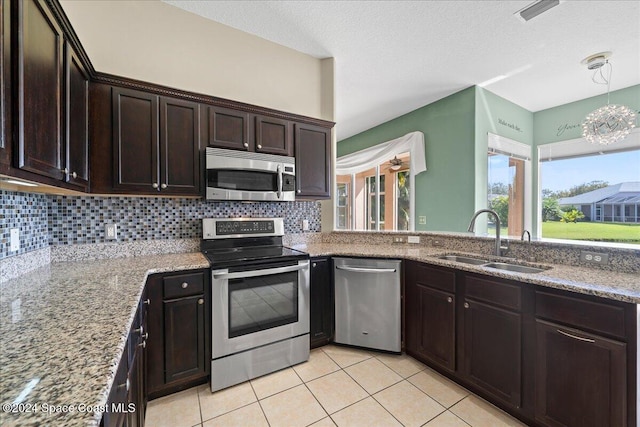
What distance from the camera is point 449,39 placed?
2549 millimetres

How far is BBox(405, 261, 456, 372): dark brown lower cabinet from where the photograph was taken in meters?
1.97

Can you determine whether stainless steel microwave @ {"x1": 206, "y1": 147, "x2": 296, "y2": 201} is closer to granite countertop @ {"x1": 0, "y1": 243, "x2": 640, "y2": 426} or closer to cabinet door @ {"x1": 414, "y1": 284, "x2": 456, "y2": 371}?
granite countertop @ {"x1": 0, "y1": 243, "x2": 640, "y2": 426}

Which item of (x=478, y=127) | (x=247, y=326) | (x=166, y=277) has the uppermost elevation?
(x=478, y=127)

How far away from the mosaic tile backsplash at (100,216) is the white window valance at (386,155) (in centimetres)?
251

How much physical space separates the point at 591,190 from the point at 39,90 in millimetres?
5567

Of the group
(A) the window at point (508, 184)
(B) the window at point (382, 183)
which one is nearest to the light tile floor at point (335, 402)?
(B) the window at point (382, 183)

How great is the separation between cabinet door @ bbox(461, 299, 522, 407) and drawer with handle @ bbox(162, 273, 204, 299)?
1862 mm

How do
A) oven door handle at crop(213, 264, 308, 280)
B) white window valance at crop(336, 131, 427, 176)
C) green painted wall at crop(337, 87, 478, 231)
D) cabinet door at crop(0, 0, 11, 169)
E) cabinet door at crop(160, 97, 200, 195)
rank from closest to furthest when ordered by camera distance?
1. cabinet door at crop(0, 0, 11, 169)
2. oven door handle at crop(213, 264, 308, 280)
3. cabinet door at crop(160, 97, 200, 195)
4. green painted wall at crop(337, 87, 478, 231)
5. white window valance at crop(336, 131, 427, 176)

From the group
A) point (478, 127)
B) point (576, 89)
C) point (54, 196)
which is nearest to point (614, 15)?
point (478, 127)

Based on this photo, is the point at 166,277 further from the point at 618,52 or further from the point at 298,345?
the point at 618,52

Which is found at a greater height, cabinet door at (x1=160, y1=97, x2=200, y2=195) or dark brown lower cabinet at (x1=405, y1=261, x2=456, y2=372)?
cabinet door at (x1=160, y1=97, x2=200, y2=195)

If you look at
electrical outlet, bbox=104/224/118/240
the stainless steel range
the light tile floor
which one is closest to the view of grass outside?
the light tile floor

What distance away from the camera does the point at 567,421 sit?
1.40 meters

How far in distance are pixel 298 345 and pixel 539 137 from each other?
4.75 metres
